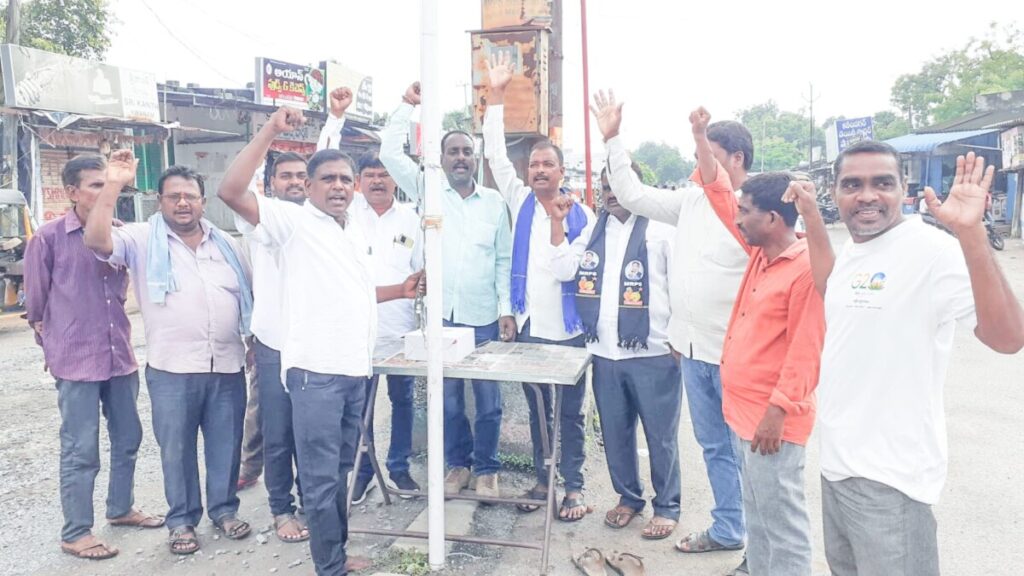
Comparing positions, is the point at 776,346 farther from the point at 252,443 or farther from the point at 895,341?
the point at 252,443

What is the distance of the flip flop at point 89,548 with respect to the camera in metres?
3.49

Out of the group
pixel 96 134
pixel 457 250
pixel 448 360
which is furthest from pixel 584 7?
pixel 96 134

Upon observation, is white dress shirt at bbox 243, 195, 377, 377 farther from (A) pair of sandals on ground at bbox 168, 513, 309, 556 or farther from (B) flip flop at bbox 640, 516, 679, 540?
(B) flip flop at bbox 640, 516, 679, 540

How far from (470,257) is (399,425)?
1.10 m

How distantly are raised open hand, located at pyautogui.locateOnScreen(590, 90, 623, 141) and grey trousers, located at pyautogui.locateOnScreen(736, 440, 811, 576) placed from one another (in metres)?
1.60

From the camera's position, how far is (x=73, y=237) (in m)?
3.49

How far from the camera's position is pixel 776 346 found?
2.50 metres

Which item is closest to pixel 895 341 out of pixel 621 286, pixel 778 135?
pixel 621 286

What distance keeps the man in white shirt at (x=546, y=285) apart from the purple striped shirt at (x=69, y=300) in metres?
2.11

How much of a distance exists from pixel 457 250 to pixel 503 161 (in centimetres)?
59

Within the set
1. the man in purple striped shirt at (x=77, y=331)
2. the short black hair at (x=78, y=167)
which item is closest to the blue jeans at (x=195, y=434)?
the man in purple striped shirt at (x=77, y=331)

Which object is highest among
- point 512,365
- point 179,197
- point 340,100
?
point 340,100

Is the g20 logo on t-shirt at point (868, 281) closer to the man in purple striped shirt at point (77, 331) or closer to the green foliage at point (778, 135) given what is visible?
the man in purple striped shirt at point (77, 331)

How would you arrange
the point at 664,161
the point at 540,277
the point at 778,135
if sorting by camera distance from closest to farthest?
1. the point at 540,277
2. the point at 778,135
3. the point at 664,161
